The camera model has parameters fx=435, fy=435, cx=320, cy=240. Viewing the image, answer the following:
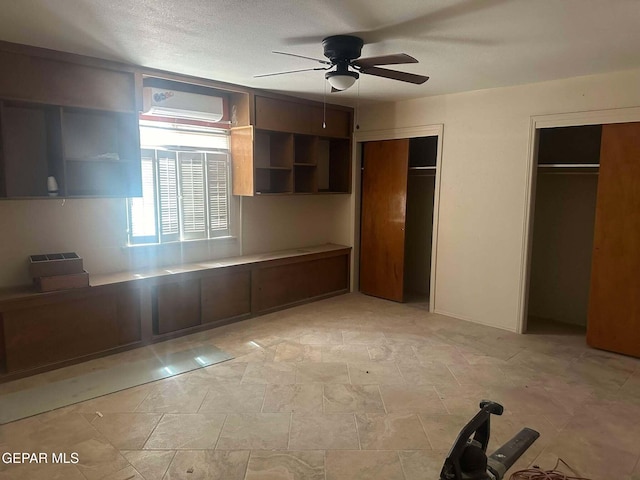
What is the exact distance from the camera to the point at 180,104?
4438 millimetres

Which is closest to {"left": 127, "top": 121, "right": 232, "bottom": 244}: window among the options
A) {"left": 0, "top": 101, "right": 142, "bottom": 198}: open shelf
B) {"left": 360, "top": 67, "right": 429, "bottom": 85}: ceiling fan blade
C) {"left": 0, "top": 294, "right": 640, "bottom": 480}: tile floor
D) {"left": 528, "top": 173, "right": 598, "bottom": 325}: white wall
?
{"left": 0, "top": 101, "right": 142, "bottom": 198}: open shelf

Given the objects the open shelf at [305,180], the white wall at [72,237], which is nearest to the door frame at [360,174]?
the open shelf at [305,180]

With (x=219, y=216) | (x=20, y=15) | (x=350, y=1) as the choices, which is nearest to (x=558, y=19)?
(x=350, y=1)

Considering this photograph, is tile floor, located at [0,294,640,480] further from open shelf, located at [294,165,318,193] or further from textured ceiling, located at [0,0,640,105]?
textured ceiling, located at [0,0,640,105]

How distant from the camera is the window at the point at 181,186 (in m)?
4.38

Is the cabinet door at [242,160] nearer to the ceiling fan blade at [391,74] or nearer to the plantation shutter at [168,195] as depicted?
the plantation shutter at [168,195]

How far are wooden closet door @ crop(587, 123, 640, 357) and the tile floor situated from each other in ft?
0.85

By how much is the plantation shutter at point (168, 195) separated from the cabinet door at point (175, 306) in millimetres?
583

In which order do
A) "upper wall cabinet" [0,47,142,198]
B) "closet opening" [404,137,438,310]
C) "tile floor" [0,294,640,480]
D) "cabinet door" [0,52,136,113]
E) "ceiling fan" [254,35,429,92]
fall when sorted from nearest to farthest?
1. "tile floor" [0,294,640,480]
2. "ceiling fan" [254,35,429,92]
3. "cabinet door" [0,52,136,113]
4. "upper wall cabinet" [0,47,142,198]
5. "closet opening" [404,137,438,310]

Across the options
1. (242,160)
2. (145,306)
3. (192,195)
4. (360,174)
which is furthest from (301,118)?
(145,306)

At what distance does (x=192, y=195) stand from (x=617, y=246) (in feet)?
13.8

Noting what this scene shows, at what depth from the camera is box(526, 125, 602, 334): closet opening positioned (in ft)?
15.4

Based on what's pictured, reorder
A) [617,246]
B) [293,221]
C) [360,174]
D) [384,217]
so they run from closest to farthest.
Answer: [617,246], [384,217], [293,221], [360,174]

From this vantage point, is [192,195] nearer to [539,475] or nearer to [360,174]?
[360,174]
